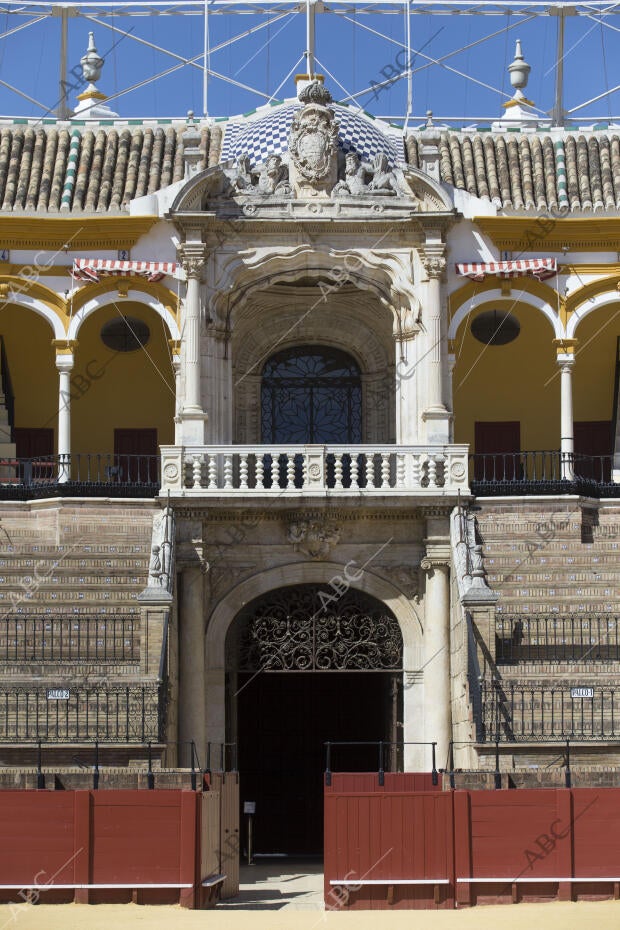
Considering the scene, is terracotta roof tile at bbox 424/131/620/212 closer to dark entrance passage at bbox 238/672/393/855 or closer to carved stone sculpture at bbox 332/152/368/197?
carved stone sculpture at bbox 332/152/368/197

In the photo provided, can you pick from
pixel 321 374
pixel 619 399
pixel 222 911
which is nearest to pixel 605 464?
pixel 619 399

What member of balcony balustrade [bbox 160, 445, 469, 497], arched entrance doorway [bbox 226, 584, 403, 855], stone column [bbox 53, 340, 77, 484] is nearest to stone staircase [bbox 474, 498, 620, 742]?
balcony balustrade [bbox 160, 445, 469, 497]

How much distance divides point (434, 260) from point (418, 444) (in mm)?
3274

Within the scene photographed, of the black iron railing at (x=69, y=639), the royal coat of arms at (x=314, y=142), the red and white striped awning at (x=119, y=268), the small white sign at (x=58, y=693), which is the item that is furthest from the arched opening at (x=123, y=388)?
the small white sign at (x=58, y=693)

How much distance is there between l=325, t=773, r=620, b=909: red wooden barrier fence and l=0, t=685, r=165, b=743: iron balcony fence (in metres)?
4.40

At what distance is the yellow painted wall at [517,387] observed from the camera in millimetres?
40188

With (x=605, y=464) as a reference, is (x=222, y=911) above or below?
below

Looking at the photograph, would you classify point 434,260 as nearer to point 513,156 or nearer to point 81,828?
point 513,156

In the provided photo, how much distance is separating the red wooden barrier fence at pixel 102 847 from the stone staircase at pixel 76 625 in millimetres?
3377

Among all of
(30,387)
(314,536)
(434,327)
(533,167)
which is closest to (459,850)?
(314,536)

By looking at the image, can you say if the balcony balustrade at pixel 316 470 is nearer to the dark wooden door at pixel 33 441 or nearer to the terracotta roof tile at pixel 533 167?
the terracotta roof tile at pixel 533 167

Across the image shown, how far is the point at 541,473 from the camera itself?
130 feet

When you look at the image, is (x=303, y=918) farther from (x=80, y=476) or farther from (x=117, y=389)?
(x=117, y=389)

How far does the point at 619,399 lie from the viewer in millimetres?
40250
